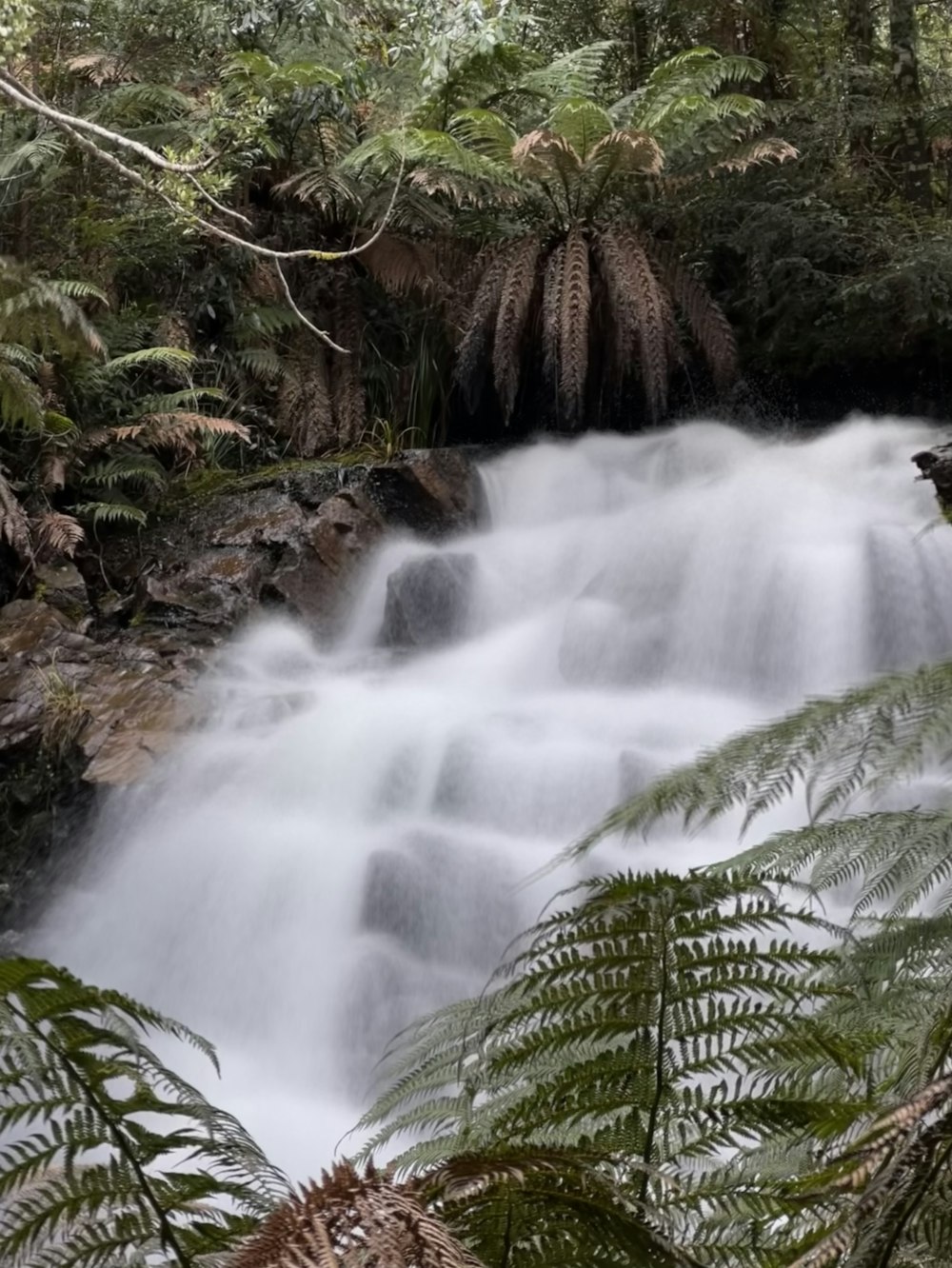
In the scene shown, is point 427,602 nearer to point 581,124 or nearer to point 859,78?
point 581,124

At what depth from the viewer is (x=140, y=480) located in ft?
23.5

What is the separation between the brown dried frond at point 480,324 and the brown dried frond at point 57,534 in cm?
268

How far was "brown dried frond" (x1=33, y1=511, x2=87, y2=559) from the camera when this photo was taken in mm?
6465

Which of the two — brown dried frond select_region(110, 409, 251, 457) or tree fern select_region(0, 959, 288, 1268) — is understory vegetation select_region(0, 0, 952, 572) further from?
tree fern select_region(0, 959, 288, 1268)

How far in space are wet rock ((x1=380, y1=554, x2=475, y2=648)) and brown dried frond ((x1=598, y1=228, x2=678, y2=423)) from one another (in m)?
1.77

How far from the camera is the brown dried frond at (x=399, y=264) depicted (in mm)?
8125

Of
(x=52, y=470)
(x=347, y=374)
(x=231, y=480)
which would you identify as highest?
(x=347, y=374)

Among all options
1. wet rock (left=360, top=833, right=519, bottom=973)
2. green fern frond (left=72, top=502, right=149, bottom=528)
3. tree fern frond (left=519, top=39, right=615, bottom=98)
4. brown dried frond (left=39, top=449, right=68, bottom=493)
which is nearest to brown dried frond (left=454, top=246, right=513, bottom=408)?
tree fern frond (left=519, top=39, right=615, bottom=98)

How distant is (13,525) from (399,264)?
3.22m

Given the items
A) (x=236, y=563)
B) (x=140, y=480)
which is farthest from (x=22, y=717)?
(x=140, y=480)

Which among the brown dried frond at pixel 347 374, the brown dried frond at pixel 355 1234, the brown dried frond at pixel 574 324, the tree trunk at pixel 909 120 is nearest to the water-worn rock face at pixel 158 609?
the brown dried frond at pixel 347 374

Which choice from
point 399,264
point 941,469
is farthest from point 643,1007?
point 399,264

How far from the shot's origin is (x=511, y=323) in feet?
24.7

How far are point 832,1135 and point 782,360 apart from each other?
23.7 feet
